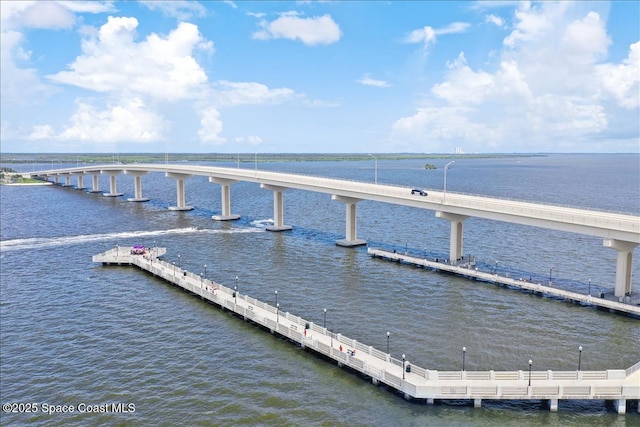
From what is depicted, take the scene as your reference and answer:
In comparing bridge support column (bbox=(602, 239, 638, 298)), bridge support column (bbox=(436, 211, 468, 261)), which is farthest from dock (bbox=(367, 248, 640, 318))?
bridge support column (bbox=(436, 211, 468, 261))

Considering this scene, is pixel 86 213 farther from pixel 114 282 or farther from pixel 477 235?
pixel 477 235

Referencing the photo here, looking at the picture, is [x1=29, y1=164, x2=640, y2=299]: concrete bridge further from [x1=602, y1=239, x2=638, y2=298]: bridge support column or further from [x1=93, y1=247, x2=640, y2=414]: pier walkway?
[x1=93, y1=247, x2=640, y2=414]: pier walkway

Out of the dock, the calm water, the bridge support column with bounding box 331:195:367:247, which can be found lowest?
the calm water

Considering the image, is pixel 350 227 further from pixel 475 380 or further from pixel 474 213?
pixel 475 380

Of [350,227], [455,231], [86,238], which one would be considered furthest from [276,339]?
[86,238]

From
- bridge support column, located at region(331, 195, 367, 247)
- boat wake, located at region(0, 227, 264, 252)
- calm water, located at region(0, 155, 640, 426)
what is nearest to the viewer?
calm water, located at region(0, 155, 640, 426)

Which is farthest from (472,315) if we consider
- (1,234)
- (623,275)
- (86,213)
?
(86,213)

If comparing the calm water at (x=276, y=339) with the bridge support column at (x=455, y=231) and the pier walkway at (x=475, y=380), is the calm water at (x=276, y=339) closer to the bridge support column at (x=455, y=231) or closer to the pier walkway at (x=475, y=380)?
the pier walkway at (x=475, y=380)
